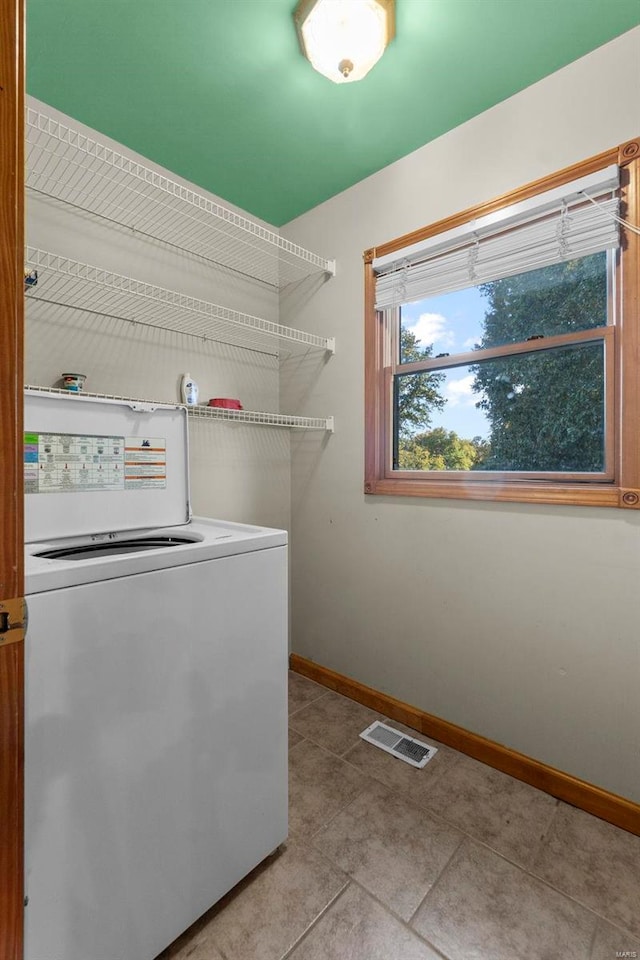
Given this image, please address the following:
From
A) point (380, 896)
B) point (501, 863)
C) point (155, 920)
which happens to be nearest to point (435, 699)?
point (501, 863)

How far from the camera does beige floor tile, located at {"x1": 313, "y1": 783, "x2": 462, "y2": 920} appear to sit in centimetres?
121

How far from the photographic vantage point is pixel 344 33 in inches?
51.7

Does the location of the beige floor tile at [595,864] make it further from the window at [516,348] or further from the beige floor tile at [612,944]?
the window at [516,348]

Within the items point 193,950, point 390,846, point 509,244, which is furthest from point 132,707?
point 509,244

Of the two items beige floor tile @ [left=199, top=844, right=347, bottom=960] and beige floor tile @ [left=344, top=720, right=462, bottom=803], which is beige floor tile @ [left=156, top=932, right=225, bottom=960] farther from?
Result: beige floor tile @ [left=344, top=720, right=462, bottom=803]

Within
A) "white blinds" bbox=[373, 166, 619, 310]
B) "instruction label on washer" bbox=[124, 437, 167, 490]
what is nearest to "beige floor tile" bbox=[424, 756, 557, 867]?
"instruction label on washer" bbox=[124, 437, 167, 490]

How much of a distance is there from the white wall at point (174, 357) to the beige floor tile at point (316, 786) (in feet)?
3.57

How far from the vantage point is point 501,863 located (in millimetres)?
1289

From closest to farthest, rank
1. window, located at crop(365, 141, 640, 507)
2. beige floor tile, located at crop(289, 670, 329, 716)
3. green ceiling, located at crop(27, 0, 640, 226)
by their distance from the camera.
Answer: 1. green ceiling, located at crop(27, 0, 640, 226)
2. window, located at crop(365, 141, 640, 507)
3. beige floor tile, located at crop(289, 670, 329, 716)

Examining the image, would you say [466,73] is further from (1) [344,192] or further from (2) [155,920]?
(2) [155,920]

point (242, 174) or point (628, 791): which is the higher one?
point (242, 174)

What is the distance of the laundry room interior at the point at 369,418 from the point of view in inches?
48.4

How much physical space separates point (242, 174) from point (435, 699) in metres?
2.47

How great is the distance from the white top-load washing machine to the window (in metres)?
0.98
